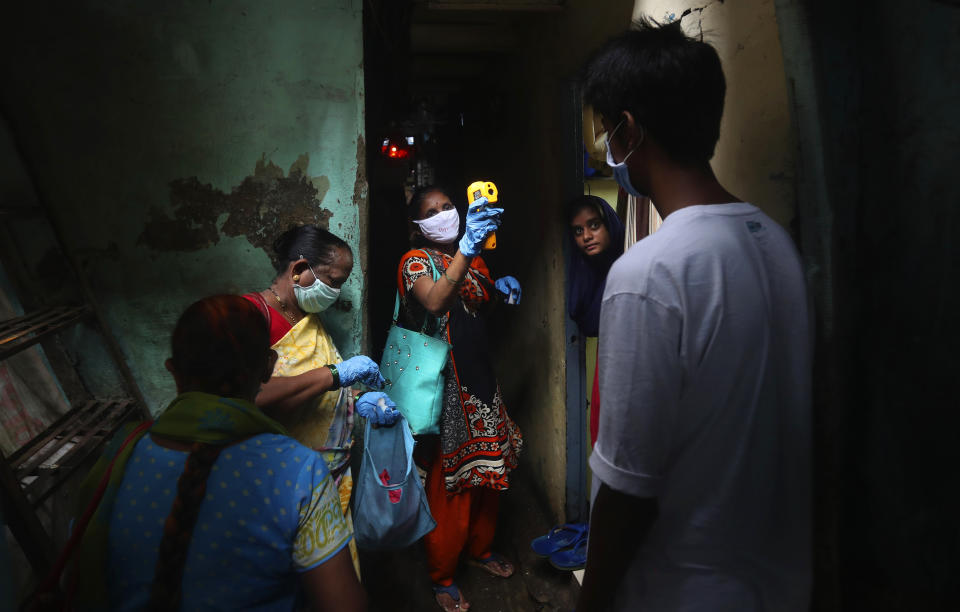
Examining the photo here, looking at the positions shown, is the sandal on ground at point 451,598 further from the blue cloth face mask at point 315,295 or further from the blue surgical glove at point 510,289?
the blue cloth face mask at point 315,295

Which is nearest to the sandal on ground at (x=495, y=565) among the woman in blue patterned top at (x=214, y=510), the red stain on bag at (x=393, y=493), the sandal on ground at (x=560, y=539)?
the sandal on ground at (x=560, y=539)

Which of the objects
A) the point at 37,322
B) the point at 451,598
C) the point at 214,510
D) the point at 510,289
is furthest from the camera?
the point at 510,289

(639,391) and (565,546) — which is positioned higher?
(639,391)

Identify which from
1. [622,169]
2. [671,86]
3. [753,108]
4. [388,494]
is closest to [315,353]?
[388,494]

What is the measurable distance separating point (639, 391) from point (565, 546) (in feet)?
7.04

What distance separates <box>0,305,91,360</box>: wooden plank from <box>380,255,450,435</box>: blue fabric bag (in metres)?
1.15

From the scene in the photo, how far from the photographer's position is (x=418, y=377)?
86.7 inches

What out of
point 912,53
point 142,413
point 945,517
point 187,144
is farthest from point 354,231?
point 945,517

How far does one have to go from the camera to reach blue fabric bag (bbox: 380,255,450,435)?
86.6 inches

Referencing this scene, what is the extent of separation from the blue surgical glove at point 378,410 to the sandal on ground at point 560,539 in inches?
51.3

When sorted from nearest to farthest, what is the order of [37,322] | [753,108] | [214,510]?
[214,510] < [753,108] < [37,322]

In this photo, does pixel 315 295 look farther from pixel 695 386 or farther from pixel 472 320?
pixel 695 386

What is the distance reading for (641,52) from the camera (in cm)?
86

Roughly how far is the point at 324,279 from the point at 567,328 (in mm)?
1454
